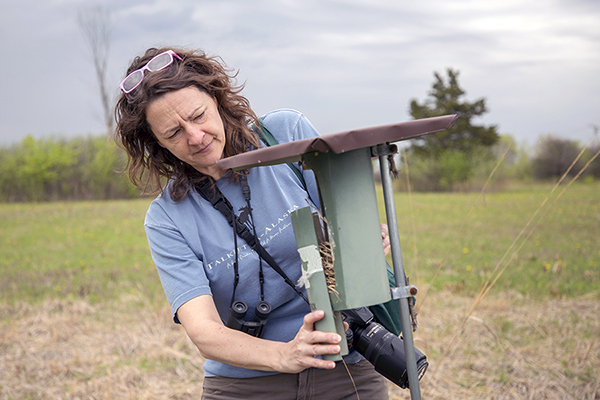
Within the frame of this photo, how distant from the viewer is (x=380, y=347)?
4.43ft

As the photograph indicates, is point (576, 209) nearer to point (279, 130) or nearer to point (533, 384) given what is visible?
point (533, 384)

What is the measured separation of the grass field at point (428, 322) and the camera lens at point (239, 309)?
3.85ft

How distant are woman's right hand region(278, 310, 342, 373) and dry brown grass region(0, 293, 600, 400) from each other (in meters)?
2.02

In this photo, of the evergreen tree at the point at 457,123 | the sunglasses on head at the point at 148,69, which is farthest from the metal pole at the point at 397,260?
the evergreen tree at the point at 457,123

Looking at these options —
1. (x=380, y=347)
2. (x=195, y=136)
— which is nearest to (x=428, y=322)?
(x=380, y=347)

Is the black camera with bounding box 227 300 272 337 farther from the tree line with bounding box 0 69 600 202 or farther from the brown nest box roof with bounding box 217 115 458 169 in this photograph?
the tree line with bounding box 0 69 600 202

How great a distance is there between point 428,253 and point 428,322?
317 cm

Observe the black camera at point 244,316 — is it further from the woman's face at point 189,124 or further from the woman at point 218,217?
the woman's face at point 189,124

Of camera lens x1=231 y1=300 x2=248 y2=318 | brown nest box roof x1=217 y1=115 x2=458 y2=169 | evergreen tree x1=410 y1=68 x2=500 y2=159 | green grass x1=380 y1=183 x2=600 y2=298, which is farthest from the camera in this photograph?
evergreen tree x1=410 y1=68 x2=500 y2=159

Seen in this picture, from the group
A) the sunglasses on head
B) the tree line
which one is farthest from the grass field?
the tree line

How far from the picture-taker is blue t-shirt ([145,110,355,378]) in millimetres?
1538

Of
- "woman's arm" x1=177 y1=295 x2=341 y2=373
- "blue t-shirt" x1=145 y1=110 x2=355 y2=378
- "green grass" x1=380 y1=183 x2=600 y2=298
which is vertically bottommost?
"green grass" x1=380 y1=183 x2=600 y2=298

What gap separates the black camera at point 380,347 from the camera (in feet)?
4.33

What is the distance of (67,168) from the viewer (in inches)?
901
